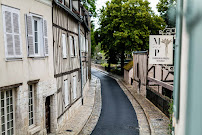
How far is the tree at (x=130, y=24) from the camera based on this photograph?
3014 centimetres

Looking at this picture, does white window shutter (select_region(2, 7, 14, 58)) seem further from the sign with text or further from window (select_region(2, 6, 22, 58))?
the sign with text

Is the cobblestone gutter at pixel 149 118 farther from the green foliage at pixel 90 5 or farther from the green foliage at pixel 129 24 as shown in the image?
the green foliage at pixel 90 5

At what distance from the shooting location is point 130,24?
3072cm

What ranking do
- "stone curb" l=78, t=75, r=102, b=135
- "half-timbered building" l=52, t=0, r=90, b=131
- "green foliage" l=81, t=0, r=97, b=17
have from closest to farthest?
"half-timbered building" l=52, t=0, r=90, b=131 < "stone curb" l=78, t=75, r=102, b=135 < "green foliage" l=81, t=0, r=97, b=17

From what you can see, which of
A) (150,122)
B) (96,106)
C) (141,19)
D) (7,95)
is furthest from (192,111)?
(141,19)

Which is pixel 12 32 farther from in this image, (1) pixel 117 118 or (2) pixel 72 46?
(1) pixel 117 118

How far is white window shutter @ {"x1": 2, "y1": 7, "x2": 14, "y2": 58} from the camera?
7336 mm

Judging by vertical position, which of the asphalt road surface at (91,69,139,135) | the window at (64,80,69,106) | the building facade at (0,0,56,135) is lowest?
the asphalt road surface at (91,69,139,135)

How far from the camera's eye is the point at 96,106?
1759 cm

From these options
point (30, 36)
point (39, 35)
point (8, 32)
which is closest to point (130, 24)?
point (39, 35)

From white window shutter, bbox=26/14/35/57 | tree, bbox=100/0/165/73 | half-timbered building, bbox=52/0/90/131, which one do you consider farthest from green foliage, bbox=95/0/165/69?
white window shutter, bbox=26/14/35/57

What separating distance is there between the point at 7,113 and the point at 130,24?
25.5 metres

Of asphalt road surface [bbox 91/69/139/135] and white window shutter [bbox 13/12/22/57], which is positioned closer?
white window shutter [bbox 13/12/22/57]

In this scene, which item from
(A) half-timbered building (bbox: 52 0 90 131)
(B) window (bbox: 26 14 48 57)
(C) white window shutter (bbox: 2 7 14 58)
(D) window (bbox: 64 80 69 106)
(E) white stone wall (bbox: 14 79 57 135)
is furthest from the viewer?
(D) window (bbox: 64 80 69 106)
